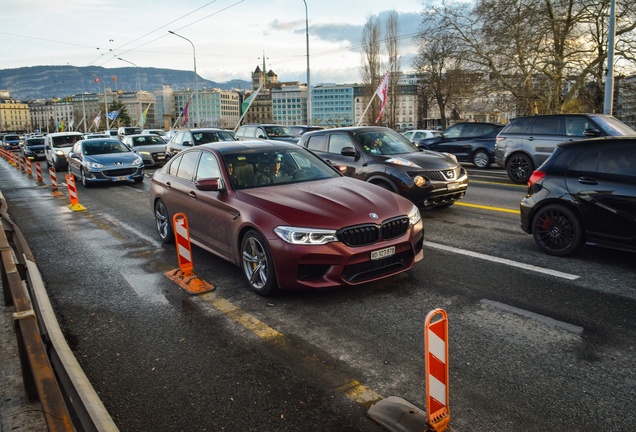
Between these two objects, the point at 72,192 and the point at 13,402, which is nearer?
the point at 13,402

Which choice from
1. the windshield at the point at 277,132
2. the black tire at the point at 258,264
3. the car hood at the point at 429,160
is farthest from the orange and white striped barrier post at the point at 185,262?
the windshield at the point at 277,132

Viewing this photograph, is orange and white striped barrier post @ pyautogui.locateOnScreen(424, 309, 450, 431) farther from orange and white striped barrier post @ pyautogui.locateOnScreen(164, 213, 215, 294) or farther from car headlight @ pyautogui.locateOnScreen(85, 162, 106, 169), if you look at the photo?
car headlight @ pyautogui.locateOnScreen(85, 162, 106, 169)

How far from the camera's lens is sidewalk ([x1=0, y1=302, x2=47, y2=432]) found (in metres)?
3.10

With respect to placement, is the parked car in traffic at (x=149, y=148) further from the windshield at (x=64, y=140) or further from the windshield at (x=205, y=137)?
the windshield at (x=205, y=137)

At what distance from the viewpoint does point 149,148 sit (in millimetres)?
23578

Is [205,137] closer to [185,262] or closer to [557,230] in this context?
[185,262]

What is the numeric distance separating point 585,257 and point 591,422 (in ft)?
13.2

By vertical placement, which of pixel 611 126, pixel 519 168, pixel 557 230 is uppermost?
pixel 611 126

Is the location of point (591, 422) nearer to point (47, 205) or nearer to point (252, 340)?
point (252, 340)

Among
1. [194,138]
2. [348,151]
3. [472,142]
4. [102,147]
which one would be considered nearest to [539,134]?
[472,142]

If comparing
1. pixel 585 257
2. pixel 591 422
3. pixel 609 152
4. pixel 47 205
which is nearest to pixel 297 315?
pixel 591 422

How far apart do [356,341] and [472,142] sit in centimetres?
1633

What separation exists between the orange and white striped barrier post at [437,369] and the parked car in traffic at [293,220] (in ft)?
7.23

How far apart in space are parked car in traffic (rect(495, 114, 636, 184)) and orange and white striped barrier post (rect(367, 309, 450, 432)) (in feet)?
37.9
